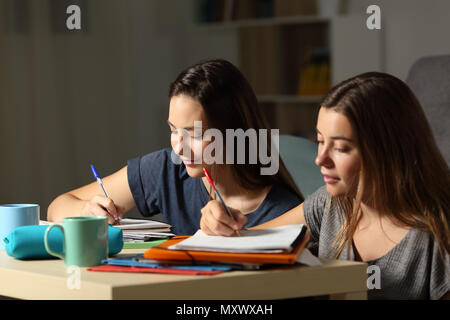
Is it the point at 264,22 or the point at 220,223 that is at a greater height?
the point at 264,22

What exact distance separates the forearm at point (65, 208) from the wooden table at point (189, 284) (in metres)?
0.65

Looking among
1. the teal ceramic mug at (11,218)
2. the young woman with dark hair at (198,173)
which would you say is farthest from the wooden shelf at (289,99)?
the teal ceramic mug at (11,218)

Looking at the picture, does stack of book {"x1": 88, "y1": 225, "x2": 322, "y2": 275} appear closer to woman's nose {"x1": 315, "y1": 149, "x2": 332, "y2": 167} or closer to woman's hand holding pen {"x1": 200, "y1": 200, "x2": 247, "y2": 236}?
woman's hand holding pen {"x1": 200, "y1": 200, "x2": 247, "y2": 236}

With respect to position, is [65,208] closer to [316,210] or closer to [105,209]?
[105,209]

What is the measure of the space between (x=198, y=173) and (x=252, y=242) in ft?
1.46

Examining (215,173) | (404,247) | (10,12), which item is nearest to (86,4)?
(10,12)

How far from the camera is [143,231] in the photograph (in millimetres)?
1369

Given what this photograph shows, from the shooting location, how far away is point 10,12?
330 centimetres

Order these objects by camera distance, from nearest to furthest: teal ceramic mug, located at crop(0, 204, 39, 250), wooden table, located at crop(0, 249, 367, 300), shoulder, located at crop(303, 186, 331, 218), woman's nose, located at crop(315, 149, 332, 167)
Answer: wooden table, located at crop(0, 249, 367, 300) < woman's nose, located at crop(315, 149, 332, 167) < teal ceramic mug, located at crop(0, 204, 39, 250) < shoulder, located at crop(303, 186, 331, 218)

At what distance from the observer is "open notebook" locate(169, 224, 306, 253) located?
101 centimetres

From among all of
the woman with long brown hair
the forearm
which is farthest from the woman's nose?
the forearm

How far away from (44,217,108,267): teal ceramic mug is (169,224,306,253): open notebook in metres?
0.12

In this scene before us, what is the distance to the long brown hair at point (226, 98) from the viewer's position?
1505mm

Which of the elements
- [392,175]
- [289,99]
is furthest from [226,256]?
[289,99]
